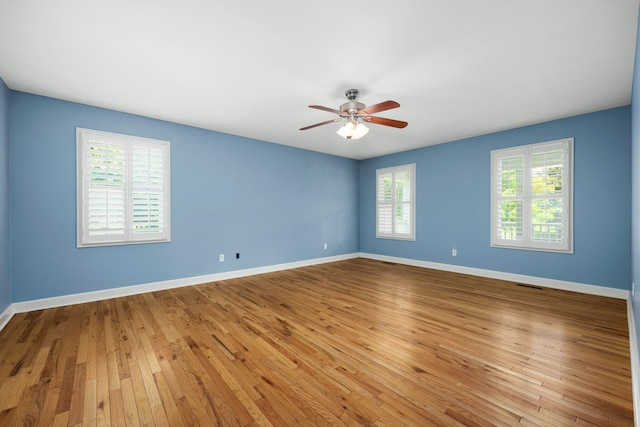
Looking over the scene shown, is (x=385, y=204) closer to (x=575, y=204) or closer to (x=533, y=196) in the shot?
(x=533, y=196)

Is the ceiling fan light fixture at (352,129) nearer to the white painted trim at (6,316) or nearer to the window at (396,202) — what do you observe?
the window at (396,202)

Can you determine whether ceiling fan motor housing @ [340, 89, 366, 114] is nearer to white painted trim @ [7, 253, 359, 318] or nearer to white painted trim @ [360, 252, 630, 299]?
white painted trim @ [7, 253, 359, 318]

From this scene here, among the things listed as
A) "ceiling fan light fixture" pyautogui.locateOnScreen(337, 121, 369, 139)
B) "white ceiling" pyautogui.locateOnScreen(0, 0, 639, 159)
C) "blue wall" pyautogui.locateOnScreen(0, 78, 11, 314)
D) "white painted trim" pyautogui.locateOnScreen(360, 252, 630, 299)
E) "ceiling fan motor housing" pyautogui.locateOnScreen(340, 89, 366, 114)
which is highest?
"white ceiling" pyautogui.locateOnScreen(0, 0, 639, 159)

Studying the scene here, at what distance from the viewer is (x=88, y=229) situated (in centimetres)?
348

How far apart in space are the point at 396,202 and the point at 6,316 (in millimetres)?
6229

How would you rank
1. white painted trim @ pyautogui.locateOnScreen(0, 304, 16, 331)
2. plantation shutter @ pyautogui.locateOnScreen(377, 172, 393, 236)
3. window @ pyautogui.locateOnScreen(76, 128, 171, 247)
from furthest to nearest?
1. plantation shutter @ pyautogui.locateOnScreen(377, 172, 393, 236)
2. window @ pyautogui.locateOnScreen(76, 128, 171, 247)
3. white painted trim @ pyautogui.locateOnScreen(0, 304, 16, 331)

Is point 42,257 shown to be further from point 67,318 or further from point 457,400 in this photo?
point 457,400

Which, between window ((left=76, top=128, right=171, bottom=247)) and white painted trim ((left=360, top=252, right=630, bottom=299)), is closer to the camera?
window ((left=76, top=128, right=171, bottom=247))

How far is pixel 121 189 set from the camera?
3674 mm

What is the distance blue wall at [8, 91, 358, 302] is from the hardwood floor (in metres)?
0.52

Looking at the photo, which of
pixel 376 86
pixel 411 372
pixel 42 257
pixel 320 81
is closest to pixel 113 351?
Result: pixel 42 257

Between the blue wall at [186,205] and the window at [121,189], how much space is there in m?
0.10

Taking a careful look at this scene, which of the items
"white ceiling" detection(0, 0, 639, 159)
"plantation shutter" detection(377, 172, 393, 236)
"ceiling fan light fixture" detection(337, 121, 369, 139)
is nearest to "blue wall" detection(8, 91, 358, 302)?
"white ceiling" detection(0, 0, 639, 159)

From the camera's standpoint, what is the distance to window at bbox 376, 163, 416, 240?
5.96 meters
